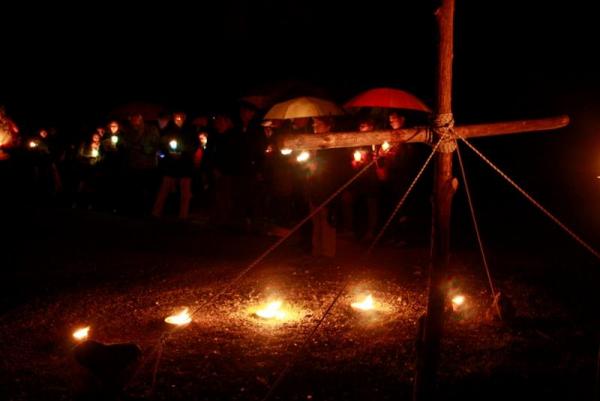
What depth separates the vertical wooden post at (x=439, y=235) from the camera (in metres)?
4.45

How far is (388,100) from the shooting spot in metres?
10.9

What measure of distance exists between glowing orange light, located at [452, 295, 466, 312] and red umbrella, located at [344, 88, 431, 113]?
4.68 meters

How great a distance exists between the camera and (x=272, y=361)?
562cm

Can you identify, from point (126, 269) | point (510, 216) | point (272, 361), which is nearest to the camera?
point (272, 361)

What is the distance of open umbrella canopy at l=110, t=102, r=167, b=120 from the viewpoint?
14.0m

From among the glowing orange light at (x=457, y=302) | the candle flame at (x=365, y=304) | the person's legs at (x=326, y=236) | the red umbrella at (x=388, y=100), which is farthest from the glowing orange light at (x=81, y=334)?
the red umbrella at (x=388, y=100)

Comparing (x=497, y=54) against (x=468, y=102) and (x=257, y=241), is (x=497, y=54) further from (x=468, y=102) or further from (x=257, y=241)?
(x=257, y=241)

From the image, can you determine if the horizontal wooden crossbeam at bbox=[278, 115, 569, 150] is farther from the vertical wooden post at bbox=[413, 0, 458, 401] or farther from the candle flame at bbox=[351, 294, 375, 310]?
the candle flame at bbox=[351, 294, 375, 310]

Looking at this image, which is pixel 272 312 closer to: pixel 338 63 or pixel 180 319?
pixel 180 319

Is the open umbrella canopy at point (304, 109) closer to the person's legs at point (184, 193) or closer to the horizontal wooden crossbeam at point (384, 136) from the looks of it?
the person's legs at point (184, 193)

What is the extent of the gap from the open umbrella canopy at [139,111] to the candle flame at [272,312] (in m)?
8.44

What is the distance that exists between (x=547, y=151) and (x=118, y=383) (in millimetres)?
15469

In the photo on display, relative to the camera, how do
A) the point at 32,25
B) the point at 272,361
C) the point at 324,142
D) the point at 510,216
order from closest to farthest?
1. the point at 324,142
2. the point at 272,361
3. the point at 510,216
4. the point at 32,25

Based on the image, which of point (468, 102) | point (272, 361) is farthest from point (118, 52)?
point (272, 361)
